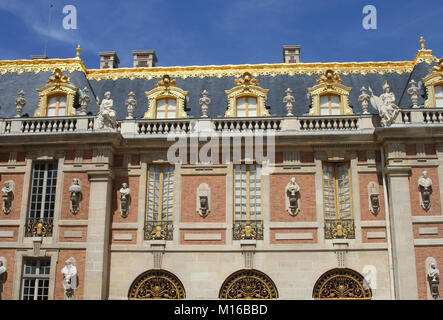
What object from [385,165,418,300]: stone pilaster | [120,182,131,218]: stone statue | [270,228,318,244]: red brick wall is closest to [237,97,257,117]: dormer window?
[270,228,318,244]: red brick wall

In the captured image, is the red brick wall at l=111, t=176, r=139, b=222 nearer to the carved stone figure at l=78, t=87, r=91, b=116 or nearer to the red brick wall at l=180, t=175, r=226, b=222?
the red brick wall at l=180, t=175, r=226, b=222

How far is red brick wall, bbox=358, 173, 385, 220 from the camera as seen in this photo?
787 inches

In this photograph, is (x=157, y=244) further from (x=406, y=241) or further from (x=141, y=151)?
(x=406, y=241)

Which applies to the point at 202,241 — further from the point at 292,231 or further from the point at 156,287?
the point at 292,231

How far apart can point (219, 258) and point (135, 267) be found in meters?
2.82

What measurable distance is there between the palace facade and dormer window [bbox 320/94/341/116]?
0.14 feet

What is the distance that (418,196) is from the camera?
64.6 ft

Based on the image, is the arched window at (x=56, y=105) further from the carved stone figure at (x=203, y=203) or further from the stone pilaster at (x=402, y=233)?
the stone pilaster at (x=402, y=233)

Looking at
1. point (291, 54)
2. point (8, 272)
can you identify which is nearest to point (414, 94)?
point (291, 54)

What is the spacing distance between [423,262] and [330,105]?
21.7 ft

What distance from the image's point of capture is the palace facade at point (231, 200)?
64.0ft

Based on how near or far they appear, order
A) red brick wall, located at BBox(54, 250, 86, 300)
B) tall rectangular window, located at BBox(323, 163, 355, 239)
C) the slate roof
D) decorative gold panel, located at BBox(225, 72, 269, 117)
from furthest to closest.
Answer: the slate roof < decorative gold panel, located at BBox(225, 72, 269, 117) < tall rectangular window, located at BBox(323, 163, 355, 239) < red brick wall, located at BBox(54, 250, 86, 300)

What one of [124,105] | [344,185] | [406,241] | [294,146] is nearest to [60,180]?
[124,105]
